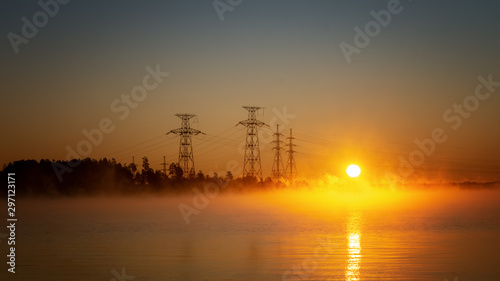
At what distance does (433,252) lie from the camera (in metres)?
47.9

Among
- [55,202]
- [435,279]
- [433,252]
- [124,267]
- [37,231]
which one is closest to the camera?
→ [435,279]

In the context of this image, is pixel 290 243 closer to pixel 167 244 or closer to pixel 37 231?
pixel 167 244

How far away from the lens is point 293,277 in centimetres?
3550

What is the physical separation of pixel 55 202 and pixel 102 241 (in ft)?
363

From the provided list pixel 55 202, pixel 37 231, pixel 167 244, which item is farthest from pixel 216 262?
pixel 55 202

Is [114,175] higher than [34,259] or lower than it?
higher

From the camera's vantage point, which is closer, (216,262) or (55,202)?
(216,262)

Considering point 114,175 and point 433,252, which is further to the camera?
point 114,175

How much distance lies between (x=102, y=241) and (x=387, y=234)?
3271cm

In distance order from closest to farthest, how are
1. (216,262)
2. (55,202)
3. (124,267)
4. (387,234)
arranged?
(124,267) < (216,262) < (387,234) < (55,202)

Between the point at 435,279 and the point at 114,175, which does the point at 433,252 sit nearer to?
the point at 435,279

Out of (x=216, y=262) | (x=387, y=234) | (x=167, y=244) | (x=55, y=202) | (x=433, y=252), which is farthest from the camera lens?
(x=55, y=202)

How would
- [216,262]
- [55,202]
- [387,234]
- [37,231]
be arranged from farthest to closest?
[55,202] → [37,231] → [387,234] → [216,262]

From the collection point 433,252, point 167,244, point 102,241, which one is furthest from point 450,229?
point 102,241
